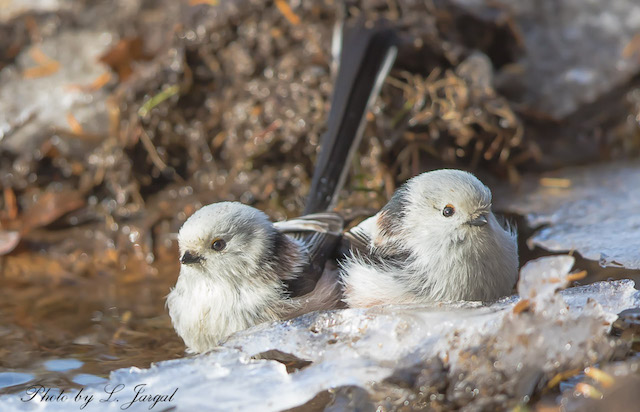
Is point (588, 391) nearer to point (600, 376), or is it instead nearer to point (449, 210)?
point (600, 376)

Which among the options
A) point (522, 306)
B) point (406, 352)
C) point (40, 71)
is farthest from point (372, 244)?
point (40, 71)

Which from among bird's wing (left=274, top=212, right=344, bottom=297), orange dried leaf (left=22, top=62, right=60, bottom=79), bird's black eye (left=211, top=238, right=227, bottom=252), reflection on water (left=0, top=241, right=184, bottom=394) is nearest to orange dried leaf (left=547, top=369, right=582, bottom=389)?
bird's wing (left=274, top=212, right=344, bottom=297)

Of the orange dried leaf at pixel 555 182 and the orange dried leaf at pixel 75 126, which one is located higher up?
the orange dried leaf at pixel 75 126

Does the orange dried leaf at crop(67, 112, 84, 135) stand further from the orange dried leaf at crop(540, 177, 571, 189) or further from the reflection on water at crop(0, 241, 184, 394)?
the orange dried leaf at crop(540, 177, 571, 189)

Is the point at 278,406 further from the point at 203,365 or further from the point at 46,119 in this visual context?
the point at 46,119

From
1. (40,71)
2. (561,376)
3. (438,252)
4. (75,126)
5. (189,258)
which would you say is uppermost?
(40,71)

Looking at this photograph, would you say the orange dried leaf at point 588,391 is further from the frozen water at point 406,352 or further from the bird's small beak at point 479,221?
the bird's small beak at point 479,221

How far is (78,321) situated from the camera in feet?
13.3

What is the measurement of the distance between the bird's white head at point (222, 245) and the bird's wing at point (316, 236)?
25cm

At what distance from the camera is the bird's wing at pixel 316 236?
3.51m

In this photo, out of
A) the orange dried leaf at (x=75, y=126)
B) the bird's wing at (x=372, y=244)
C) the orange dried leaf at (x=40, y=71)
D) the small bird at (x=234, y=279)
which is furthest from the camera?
the orange dried leaf at (x=40, y=71)

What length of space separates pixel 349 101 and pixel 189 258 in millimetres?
1597


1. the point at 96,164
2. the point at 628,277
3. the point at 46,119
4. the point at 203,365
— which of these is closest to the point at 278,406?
the point at 203,365

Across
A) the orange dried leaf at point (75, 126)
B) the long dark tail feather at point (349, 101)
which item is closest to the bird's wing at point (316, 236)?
the long dark tail feather at point (349, 101)
